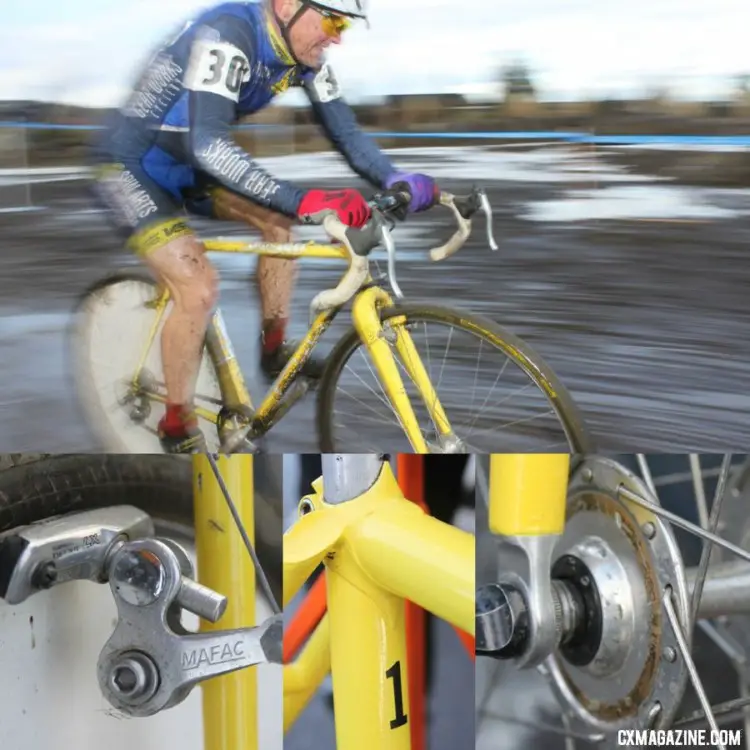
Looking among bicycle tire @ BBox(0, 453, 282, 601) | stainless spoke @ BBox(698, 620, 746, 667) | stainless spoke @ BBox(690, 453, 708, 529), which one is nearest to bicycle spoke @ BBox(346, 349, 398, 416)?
bicycle tire @ BBox(0, 453, 282, 601)

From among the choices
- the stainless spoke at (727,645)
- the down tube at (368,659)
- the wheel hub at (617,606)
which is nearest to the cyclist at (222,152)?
the down tube at (368,659)

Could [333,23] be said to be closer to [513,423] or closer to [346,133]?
[346,133]

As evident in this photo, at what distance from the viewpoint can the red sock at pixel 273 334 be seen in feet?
6.41

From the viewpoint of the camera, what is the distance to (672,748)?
1.95 meters

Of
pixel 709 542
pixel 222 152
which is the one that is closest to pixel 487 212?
pixel 222 152

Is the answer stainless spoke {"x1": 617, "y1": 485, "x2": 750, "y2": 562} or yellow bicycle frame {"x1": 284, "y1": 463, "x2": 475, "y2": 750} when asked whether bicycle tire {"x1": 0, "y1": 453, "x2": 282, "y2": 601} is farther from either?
stainless spoke {"x1": 617, "y1": 485, "x2": 750, "y2": 562}

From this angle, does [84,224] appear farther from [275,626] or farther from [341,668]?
[341,668]

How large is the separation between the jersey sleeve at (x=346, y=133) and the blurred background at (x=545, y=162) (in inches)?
0.9

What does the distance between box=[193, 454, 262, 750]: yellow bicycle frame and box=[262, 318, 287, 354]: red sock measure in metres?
0.21

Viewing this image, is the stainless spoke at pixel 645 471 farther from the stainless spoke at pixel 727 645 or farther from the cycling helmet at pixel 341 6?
the cycling helmet at pixel 341 6

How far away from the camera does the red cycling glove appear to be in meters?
1.85

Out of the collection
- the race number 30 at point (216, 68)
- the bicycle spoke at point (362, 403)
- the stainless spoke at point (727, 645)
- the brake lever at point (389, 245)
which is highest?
the race number 30 at point (216, 68)

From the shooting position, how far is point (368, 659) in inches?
75.5

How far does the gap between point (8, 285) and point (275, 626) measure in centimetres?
82
